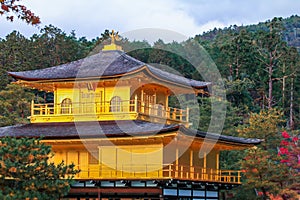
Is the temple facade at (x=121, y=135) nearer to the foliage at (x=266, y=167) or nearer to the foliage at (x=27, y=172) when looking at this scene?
the foliage at (x=266, y=167)

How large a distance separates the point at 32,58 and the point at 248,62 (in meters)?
19.2

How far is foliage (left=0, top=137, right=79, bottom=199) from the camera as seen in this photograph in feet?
63.9

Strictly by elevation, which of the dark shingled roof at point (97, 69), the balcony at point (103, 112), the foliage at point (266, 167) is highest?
the dark shingled roof at point (97, 69)

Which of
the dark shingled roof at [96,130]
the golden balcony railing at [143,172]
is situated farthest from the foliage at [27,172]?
the golden balcony railing at [143,172]

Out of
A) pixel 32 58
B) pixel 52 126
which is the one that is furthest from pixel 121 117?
pixel 32 58

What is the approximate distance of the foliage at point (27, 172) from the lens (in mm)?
19480

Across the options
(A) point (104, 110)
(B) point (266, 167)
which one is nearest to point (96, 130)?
(A) point (104, 110)

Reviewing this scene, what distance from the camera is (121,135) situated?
24.6 m

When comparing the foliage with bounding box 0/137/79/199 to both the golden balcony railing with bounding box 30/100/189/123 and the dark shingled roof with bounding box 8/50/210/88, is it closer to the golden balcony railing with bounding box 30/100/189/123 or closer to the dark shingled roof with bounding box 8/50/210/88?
the golden balcony railing with bounding box 30/100/189/123

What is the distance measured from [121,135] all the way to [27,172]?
18.8ft

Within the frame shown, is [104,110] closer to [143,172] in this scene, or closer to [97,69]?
[97,69]

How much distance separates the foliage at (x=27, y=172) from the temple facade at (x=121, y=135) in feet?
16.2

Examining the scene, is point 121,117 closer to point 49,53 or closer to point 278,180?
point 278,180

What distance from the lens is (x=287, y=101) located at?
5441 cm
